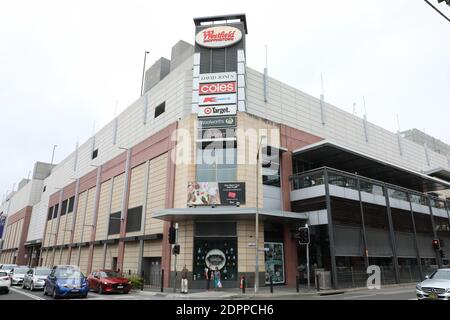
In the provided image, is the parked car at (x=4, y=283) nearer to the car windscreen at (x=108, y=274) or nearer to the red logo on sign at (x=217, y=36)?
the car windscreen at (x=108, y=274)

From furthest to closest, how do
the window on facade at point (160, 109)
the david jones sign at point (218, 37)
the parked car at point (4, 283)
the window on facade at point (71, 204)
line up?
the window on facade at point (71, 204)
the window on facade at point (160, 109)
the david jones sign at point (218, 37)
the parked car at point (4, 283)

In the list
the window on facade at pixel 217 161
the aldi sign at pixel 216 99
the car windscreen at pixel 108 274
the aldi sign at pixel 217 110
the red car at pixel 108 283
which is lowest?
the red car at pixel 108 283

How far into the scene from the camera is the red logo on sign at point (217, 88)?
94.6 feet

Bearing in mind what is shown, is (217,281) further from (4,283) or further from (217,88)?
(217,88)

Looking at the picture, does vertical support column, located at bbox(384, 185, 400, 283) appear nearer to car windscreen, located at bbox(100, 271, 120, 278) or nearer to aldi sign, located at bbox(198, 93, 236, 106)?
aldi sign, located at bbox(198, 93, 236, 106)

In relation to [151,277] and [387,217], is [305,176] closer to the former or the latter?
[387,217]

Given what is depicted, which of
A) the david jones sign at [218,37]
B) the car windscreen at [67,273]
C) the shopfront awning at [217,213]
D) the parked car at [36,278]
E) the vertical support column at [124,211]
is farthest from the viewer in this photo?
the vertical support column at [124,211]

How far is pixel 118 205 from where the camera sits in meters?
37.4

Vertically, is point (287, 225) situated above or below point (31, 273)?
above

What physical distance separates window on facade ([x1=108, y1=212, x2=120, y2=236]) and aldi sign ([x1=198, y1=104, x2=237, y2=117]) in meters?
15.6

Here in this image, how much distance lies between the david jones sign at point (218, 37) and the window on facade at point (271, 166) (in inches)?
406

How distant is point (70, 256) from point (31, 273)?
79.3ft

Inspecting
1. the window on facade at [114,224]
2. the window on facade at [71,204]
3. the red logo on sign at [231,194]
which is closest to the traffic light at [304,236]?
the red logo on sign at [231,194]
